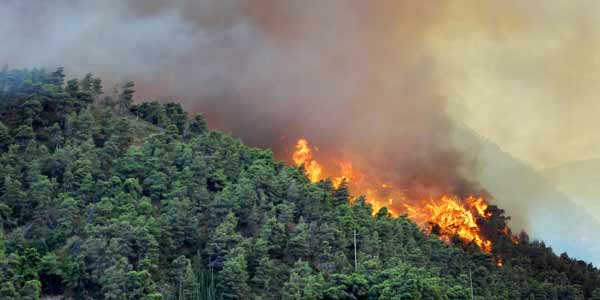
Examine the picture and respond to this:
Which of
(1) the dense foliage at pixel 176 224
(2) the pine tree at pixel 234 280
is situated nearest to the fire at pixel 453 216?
(1) the dense foliage at pixel 176 224

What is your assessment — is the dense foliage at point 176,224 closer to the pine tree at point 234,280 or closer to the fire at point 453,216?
the pine tree at point 234,280

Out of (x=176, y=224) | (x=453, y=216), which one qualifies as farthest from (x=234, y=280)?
(x=453, y=216)

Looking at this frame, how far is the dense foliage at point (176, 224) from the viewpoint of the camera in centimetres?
6625

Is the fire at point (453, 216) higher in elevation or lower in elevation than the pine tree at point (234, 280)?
higher

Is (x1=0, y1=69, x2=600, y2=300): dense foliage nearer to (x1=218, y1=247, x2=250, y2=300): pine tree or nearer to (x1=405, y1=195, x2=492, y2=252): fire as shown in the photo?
(x1=218, y1=247, x2=250, y2=300): pine tree

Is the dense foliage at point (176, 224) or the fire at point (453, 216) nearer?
the dense foliage at point (176, 224)

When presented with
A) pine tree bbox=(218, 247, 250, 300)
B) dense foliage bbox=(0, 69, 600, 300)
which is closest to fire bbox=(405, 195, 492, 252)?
dense foliage bbox=(0, 69, 600, 300)

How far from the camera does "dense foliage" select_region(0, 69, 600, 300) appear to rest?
66250 millimetres

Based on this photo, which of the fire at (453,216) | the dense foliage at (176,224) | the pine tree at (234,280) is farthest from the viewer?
the fire at (453,216)

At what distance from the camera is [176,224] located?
7206 cm

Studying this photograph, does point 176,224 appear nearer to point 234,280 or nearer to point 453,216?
point 234,280

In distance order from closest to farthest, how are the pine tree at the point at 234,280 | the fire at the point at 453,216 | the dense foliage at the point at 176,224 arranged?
1. the dense foliage at the point at 176,224
2. the pine tree at the point at 234,280
3. the fire at the point at 453,216

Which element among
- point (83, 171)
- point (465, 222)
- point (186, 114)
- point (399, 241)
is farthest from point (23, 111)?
point (465, 222)

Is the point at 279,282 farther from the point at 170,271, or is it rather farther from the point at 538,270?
the point at 538,270
